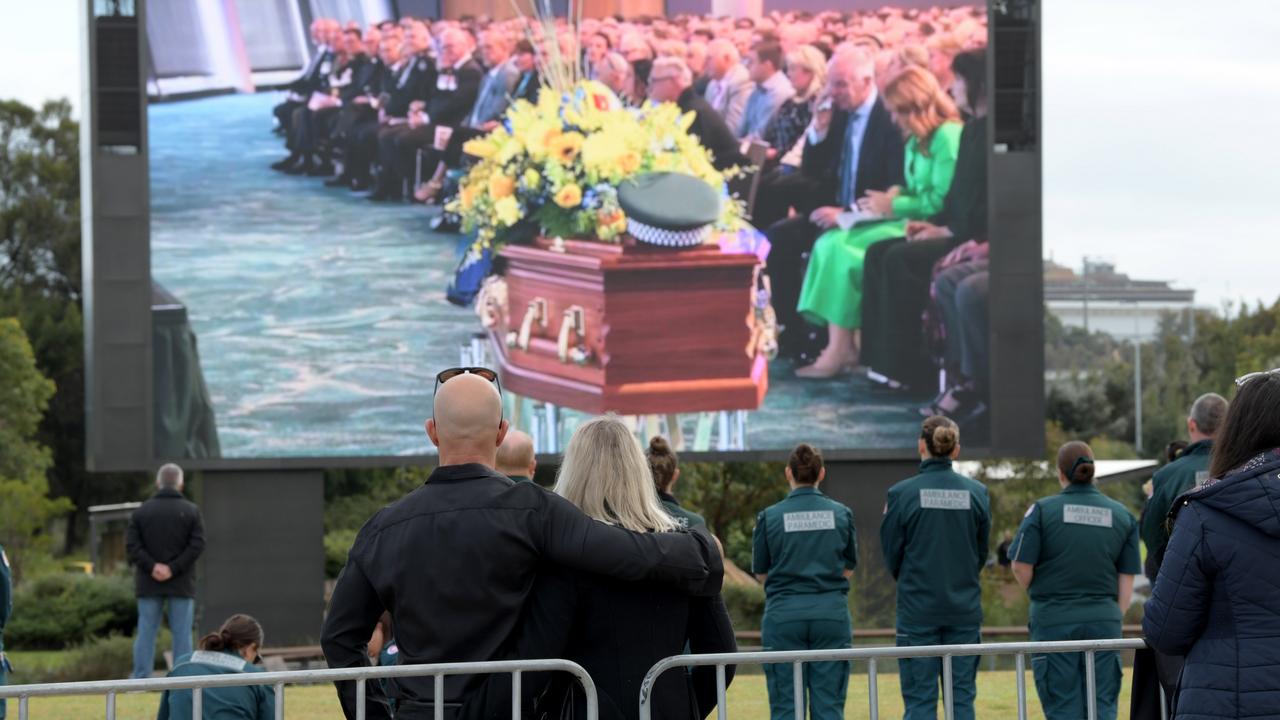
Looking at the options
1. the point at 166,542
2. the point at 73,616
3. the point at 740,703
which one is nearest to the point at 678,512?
the point at 740,703

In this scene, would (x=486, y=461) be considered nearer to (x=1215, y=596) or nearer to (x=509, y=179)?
(x=1215, y=596)

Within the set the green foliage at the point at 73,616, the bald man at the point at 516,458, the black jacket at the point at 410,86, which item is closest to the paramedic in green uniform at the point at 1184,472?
the bald man at the point at 516,458

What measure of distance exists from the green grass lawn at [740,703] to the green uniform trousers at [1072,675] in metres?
2.09

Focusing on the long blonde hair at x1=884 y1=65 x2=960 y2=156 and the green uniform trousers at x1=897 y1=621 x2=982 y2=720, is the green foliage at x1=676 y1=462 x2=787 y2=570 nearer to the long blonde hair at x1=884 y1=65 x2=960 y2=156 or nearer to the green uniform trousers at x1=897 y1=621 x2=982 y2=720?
the long blonde hair at x1=884 y1=65 x2=960 y2=156

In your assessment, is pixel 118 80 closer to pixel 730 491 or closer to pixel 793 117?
pixel 793 117

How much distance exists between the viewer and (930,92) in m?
17.4

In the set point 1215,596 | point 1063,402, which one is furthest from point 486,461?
point 1063,402

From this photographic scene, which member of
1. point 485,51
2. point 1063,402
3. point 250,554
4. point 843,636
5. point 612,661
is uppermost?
point 485,51

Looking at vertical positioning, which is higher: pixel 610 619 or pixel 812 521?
pixel 610 619

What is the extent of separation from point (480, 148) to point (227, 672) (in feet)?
35.0

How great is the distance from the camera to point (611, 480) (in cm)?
434

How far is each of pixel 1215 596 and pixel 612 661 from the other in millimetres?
1497

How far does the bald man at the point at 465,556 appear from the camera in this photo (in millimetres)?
4070

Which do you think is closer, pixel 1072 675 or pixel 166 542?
pixel 1072 675
